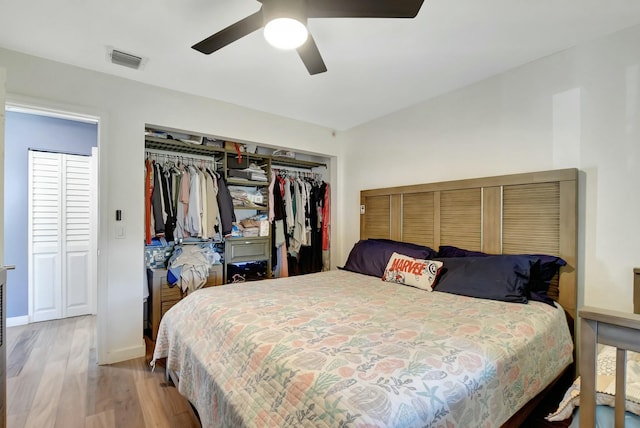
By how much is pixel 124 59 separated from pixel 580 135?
3360 mm

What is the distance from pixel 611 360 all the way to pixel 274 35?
7.42 ft

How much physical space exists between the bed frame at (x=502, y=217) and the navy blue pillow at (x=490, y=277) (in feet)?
0.86

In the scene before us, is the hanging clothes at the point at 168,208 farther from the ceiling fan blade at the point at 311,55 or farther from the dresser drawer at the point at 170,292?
the ceiling fan blade at the point at 311,55

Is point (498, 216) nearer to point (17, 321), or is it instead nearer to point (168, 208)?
point (168, 208)

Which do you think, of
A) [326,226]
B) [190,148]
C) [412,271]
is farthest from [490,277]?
[190,148]

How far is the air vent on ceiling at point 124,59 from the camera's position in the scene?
2172mm

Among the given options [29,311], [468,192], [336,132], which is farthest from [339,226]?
[29,311]

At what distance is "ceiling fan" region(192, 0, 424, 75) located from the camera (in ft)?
4.39

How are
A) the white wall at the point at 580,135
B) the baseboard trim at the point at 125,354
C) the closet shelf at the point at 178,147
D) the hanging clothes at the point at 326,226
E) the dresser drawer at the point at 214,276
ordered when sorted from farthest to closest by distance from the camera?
the hanging clothes at the point at 326,226 < the dresser drawer at the point at 214,276 < the closet shelf at the point at 178,147 < the baseboard trim at the point at 125,354 < the white wall at the point at 580,135

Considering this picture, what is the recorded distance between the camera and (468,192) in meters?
2.60

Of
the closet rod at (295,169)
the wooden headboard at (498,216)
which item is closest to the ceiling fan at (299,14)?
the wooden headboard at (498,216)

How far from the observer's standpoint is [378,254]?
2.86 meters

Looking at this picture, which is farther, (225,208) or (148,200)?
(225,208)

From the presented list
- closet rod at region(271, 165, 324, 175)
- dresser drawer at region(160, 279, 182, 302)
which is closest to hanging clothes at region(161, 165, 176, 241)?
dresser drawer at region(160, 279, 182, 302)
